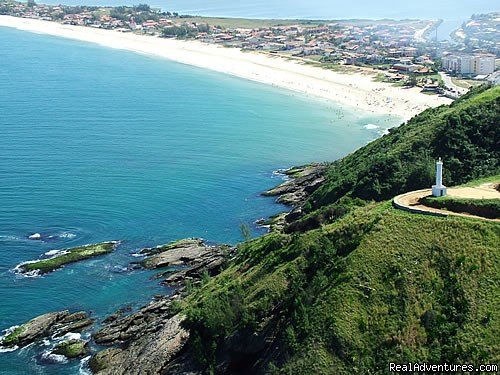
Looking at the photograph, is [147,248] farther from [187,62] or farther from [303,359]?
[187,62]

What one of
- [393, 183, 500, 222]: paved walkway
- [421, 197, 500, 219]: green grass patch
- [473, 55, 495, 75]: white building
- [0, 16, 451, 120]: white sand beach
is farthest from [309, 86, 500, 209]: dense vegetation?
[473, 55, 495, 75]: white building

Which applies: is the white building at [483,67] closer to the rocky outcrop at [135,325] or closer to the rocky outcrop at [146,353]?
the rocky outcrop at [135,325]

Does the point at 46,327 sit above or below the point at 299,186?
below

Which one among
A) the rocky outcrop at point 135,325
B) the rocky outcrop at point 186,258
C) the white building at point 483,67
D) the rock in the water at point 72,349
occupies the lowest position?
the rock in the water at point 72,349

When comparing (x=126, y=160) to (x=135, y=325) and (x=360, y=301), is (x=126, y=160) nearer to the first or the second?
(x=135, y=325)

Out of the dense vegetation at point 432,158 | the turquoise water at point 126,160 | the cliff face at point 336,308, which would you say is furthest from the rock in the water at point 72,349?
the dense vegetation at point 432,158

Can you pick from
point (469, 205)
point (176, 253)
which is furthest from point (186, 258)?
point (469, 205)

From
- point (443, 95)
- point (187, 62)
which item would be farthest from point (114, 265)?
point (187, 62)
